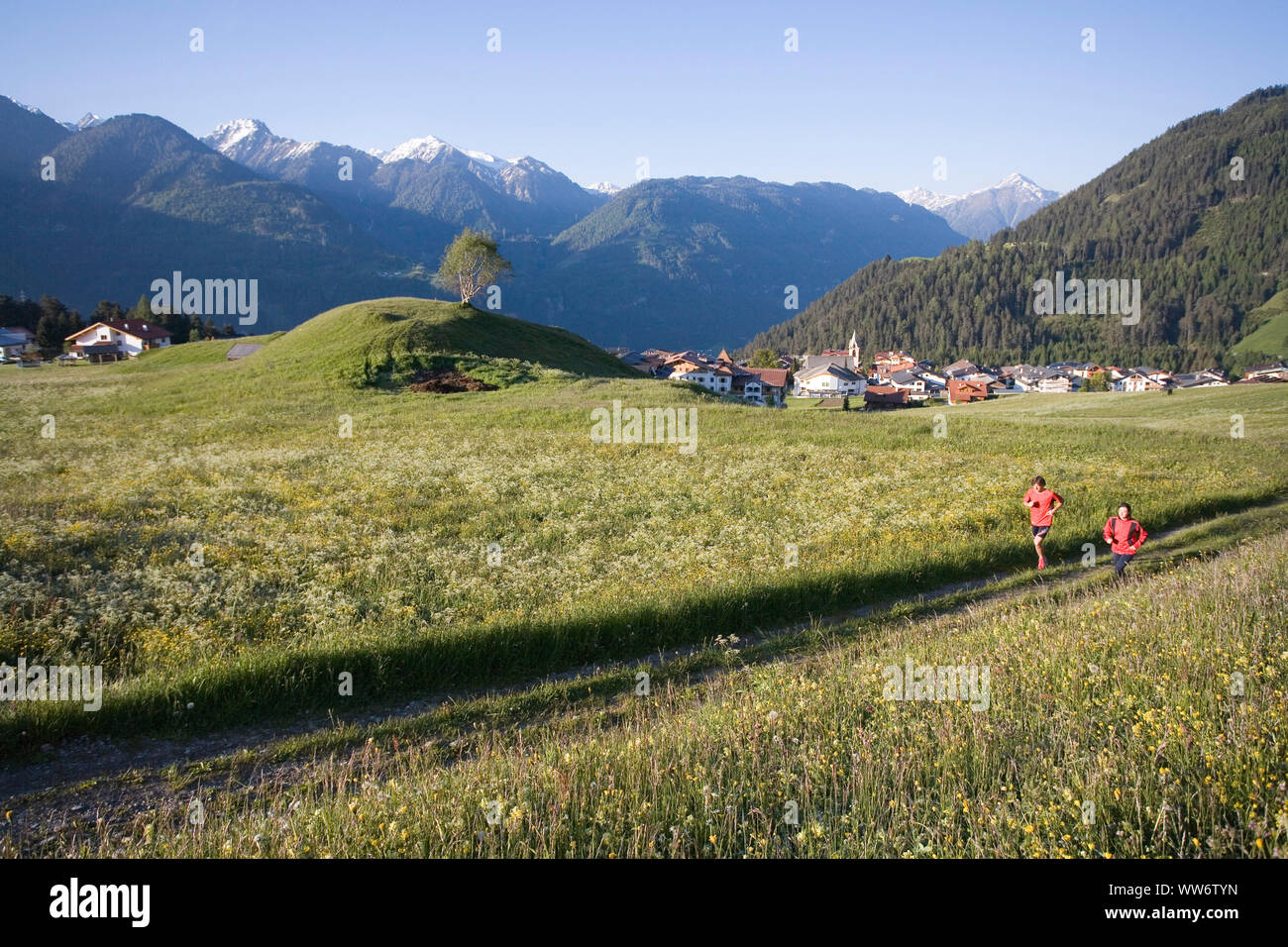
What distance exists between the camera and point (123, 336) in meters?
124

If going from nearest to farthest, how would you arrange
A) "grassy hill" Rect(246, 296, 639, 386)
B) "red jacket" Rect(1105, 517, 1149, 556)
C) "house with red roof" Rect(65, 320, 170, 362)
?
1. "red jacket" Rect(1105, 517, 1149, 556)
2. "grassy hill" Rect(246, 296, 639, 386)
3. "house with red roof" Rect(65, 320, 170, 362)

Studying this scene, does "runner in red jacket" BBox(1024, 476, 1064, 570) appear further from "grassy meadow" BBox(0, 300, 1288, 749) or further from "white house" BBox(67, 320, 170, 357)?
"white house" BBox(67, 320, 170, 357)

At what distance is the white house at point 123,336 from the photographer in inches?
4825

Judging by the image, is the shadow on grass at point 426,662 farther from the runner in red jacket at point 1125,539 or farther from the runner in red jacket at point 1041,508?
the runner in red jacket at point 1041,508

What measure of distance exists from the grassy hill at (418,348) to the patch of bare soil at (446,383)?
1.16 meters

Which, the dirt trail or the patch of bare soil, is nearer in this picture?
the dirt trail

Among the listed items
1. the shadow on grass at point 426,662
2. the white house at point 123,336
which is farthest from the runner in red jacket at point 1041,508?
the white house at point 123,336

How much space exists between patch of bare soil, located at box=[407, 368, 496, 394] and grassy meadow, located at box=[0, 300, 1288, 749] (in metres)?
4.35

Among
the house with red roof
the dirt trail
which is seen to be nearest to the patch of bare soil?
the dirt trail

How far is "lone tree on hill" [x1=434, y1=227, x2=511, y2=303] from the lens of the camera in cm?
8306

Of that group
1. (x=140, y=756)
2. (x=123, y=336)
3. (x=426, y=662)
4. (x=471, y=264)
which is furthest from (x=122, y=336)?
(x=140, y=756)

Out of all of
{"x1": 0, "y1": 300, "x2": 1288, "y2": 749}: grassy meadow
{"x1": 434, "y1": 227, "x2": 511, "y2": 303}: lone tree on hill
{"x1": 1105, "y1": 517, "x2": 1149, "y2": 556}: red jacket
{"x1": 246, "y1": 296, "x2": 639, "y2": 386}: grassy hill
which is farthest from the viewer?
{"x1": 434, "y1": 227, "x2": 511, "y2": 303}: lone tree on hill

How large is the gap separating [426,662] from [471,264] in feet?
260
